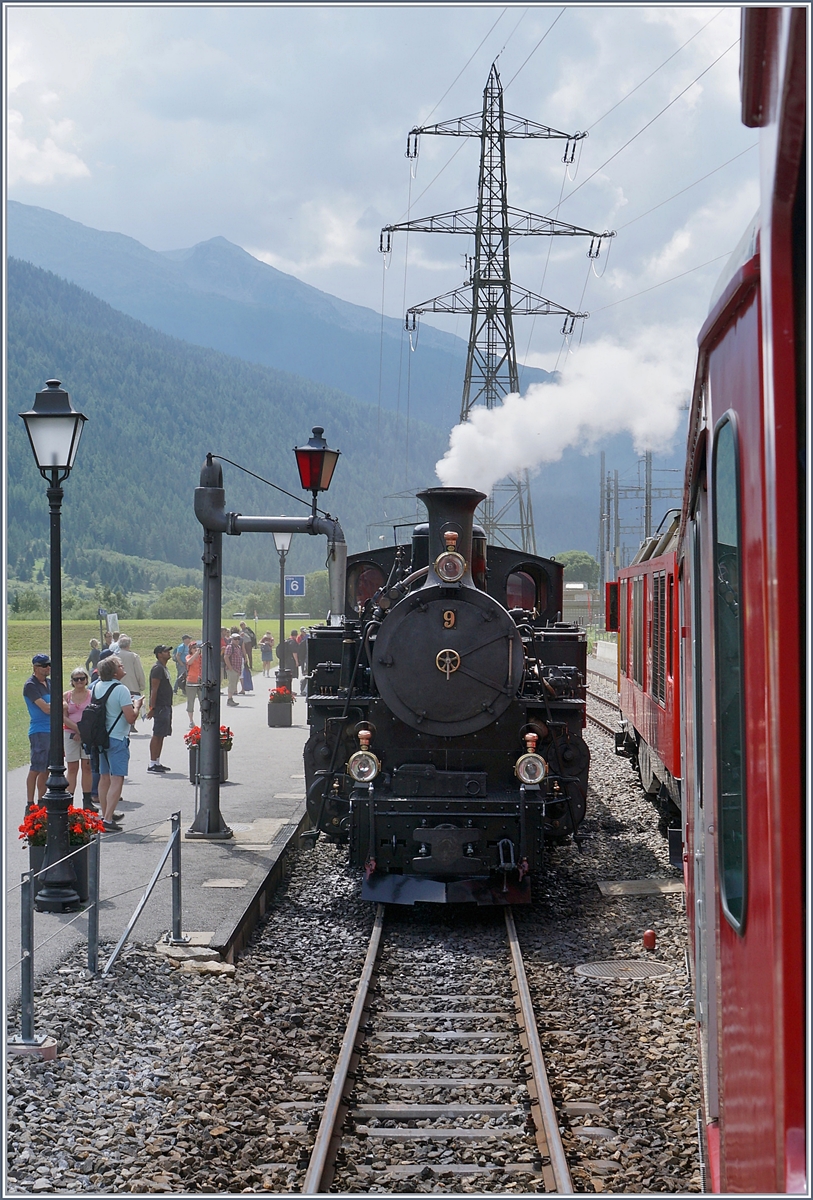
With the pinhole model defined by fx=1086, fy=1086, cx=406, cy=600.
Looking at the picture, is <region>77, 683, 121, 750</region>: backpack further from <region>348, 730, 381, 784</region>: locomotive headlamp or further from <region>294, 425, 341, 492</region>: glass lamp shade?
<region>348, 730, 381, 784</region>: locomotive headlamp

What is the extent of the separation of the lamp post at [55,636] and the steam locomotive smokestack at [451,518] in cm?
267

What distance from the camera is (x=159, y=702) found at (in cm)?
1381

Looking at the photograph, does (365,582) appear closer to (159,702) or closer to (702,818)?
(159,702)

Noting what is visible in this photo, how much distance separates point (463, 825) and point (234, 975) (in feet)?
7.32

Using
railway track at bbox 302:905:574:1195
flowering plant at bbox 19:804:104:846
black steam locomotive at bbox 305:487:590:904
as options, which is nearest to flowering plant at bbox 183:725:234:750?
black steam locomotive at bbox 305:487:590:904

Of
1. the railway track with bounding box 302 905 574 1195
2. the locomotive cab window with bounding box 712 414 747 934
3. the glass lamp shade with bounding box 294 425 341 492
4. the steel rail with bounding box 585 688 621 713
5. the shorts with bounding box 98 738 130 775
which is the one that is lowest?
the railway track with bounding box 302 905 574 1195

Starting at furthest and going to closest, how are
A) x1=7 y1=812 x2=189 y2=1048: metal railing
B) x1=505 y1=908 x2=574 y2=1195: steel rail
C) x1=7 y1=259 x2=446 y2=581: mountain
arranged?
x1=7 y1=259 x2=446 y2=581: mountain < x1=7 y1=812 x2=189 y2=1048: metal railing < x1=505 y1=908 x2=574 y2=1195: steel rail

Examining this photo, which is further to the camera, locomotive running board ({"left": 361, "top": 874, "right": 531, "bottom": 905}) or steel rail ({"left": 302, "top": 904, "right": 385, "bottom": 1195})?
locomotive running board ({"left": 361, "top": 874, "right": 531, "bottom": 905})

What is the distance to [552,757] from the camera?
8.93 metres

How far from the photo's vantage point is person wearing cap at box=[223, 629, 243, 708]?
84.1 ft

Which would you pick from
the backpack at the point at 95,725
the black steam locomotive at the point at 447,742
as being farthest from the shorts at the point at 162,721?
the black steam locomotive at the point at 447,742

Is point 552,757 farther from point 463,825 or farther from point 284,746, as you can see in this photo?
point 284,746

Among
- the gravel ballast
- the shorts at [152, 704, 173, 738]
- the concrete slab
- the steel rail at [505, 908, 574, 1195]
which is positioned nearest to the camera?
the steel rail at [505, 908, 574, 1195]

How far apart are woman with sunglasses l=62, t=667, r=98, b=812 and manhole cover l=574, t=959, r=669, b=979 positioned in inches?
222
